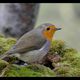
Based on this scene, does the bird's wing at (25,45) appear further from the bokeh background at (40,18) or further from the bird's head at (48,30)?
the bokeh background at (40,18)

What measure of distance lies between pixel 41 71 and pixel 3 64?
0.23m

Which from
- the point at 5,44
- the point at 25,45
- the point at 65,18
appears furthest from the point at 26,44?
the point at 65,18

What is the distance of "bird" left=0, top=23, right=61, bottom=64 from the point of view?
8.61 ft

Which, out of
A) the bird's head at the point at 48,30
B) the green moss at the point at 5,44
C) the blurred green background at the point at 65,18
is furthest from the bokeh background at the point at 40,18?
the bird's head at the point at 48,30

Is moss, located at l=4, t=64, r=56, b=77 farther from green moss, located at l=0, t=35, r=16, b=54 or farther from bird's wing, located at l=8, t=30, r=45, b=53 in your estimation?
green moss, located at l=0, t=35, r=16, b=54

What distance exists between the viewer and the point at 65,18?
41.5 ft

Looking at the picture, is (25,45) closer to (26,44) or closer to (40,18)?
(26,44)

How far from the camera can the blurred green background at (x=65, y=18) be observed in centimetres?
1179

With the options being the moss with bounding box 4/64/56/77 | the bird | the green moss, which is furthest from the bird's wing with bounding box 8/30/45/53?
the green moss

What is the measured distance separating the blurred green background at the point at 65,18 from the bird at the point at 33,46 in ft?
28.6

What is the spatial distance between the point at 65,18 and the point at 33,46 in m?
10.0

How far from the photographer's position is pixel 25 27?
5.68 meters

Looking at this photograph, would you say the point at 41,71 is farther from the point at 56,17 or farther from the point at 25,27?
the point at 56,17

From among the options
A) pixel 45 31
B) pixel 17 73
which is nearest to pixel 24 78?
pixel 17 73
